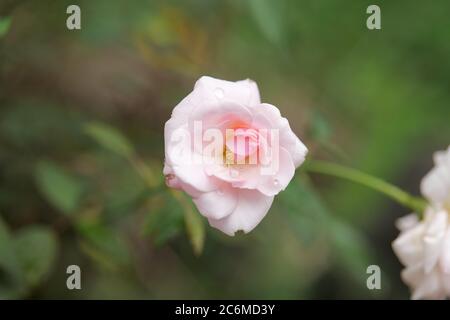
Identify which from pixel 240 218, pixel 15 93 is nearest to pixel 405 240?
pixel 240 218

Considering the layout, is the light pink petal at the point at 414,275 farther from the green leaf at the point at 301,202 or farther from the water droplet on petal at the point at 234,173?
the water droplet on petal at the point at 234,173

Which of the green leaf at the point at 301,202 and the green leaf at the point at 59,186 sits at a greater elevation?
the green leaf at the point at 59,186

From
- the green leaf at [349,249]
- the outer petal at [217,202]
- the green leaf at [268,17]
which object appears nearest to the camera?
the outer petal at [217,202]

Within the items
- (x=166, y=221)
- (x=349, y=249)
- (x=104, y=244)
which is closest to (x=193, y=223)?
(x=166, y=221)

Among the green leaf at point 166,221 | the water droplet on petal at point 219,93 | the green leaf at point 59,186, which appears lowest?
the green leaf at point 166,221

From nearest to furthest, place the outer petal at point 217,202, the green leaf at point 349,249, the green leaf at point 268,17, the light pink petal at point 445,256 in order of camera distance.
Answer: the outer petal at point 217,202, the light pink petal at point 445,256, the green leaf at point 268,17, the green leaf at point 349,249

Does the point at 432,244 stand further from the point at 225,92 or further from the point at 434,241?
the point at 225,92

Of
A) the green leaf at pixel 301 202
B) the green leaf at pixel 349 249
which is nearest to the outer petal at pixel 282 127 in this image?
the green leaf at pixel 301 202
